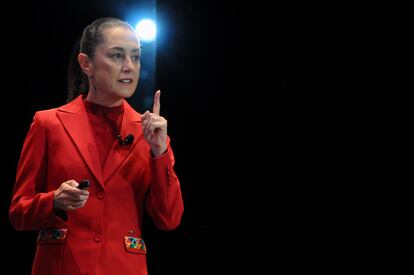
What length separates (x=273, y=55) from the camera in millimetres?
2668

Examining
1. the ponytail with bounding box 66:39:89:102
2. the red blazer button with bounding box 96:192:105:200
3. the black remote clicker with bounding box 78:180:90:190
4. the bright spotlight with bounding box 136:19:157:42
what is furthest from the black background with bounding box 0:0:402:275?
the black remote clicker with bounding box 78:180:90:190

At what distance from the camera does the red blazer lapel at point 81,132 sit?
67.7 inches

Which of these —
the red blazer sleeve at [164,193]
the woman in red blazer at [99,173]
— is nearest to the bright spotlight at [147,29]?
the woman in red blazer at [99,173]

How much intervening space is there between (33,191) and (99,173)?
7.7 inches

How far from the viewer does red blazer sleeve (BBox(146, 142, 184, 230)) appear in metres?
1.73

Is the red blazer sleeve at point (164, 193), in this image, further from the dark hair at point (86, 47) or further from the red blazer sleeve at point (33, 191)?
the dark hair at point (86, 47)

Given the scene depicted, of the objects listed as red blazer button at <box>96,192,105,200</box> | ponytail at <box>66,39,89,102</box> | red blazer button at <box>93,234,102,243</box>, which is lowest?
red blazer button at <box>93,234,102,243</box>

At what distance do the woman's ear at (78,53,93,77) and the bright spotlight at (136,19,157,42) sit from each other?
2.73ft

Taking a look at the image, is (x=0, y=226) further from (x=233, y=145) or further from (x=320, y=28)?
(x=320, y=28)

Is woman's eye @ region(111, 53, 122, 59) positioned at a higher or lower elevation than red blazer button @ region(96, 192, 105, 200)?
higher

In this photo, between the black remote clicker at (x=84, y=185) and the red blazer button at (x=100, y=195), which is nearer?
the black remote clicker at (x=84, y=185)

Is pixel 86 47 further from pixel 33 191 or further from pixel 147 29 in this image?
pixel 147 29

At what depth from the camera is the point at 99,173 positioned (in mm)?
1720

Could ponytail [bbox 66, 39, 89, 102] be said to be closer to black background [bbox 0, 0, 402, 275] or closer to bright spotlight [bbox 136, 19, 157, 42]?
Answer: black background [bbox 0, 0, 402, 275]
